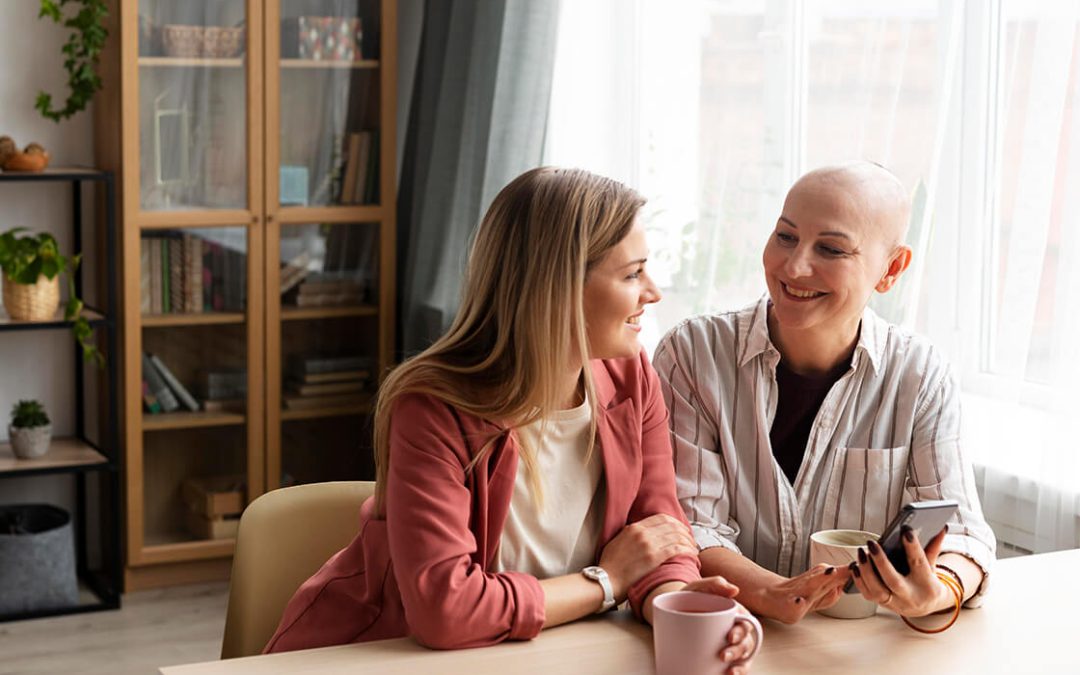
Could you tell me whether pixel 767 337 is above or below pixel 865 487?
above

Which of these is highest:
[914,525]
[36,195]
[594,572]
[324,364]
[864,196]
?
[864,196]

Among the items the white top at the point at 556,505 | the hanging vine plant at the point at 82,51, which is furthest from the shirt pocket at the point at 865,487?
the hanging vine plant at the point at 82,51

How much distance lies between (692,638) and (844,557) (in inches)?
12.9

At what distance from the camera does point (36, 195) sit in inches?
154

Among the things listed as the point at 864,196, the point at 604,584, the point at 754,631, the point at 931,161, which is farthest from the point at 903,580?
the point at 931,161

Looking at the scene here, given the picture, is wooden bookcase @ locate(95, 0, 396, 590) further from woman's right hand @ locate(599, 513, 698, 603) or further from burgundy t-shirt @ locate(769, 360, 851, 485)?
woman's right hand @ locate(599, 513, 698, 603)

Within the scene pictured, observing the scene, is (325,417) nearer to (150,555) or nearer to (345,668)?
(150,555)

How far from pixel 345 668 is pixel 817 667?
1.70ft

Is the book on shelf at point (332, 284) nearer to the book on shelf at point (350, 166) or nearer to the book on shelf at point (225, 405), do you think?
the book on shelf at point (350, 166)

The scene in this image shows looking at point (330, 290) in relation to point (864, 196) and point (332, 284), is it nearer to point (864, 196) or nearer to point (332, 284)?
point (332, 284)

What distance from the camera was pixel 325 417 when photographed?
4.12m

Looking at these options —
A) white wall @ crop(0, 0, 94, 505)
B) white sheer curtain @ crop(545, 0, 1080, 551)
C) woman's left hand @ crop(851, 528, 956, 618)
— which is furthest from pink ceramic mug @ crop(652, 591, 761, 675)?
white wall @ crop(0, 0, 94, 505)

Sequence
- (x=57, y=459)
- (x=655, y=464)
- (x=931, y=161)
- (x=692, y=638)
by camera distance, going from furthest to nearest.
Result: (x=57, y=459) < (x=931, y=161) < (x=655, y=464) < (x=692, y=638)

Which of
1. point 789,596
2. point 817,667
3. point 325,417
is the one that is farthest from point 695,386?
point 325,417
